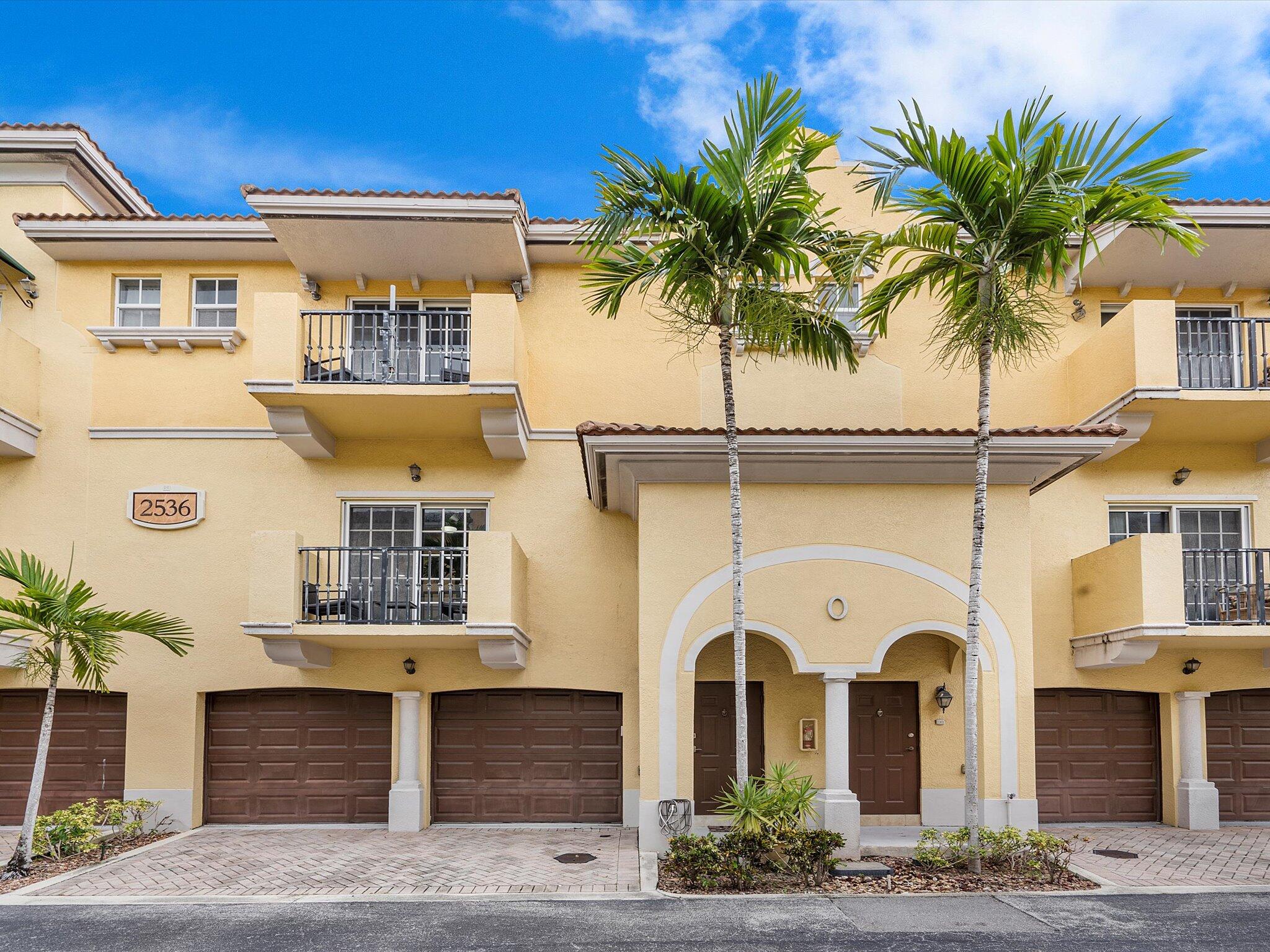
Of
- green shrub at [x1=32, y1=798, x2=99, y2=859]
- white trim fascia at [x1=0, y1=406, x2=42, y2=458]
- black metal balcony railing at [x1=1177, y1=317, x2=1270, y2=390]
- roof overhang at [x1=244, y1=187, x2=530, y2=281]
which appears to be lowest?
green shrub at [x1=32, y1=798, x2=99, y2=859]

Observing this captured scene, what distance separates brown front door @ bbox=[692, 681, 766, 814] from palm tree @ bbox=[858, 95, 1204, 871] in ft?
12.1

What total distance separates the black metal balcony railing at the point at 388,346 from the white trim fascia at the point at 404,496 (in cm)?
185

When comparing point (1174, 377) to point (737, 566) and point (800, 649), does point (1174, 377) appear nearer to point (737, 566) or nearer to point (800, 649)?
point (800, 649)

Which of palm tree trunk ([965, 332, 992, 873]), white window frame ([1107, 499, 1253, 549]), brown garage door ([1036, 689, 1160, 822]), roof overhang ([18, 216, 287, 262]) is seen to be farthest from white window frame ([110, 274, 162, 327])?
white window frame ([1107, 499, 1253, 549])

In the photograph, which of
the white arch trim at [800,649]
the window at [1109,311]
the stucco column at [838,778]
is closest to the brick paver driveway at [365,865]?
the white arch trim at [800,649]

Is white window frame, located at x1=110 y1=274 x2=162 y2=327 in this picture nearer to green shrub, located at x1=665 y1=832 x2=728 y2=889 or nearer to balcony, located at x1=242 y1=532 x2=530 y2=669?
balcony, located at x1=242 y1=532 x2=530 y2=669

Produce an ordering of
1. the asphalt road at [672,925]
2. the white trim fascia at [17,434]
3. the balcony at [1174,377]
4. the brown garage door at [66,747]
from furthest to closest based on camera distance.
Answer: the brown garage door at [66,747] → the white trim fascia at [17,434] → the balcony at [1174,377] → the asphalt road at [672,925]

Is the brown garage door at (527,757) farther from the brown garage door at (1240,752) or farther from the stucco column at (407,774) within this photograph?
the brown garage door at (1240,752)

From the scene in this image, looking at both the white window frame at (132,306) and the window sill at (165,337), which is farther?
the white window frame at (132,306)

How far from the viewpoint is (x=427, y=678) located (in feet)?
46.8

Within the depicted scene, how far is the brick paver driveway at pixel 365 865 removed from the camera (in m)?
10.4

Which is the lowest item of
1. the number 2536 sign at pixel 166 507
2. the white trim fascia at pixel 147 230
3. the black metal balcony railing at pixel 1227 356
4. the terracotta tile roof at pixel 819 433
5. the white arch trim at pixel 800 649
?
the white arch trim at pixel 800 649

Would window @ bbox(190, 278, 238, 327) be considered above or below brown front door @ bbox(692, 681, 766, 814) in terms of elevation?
above

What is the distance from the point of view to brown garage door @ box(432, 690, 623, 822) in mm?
14312
